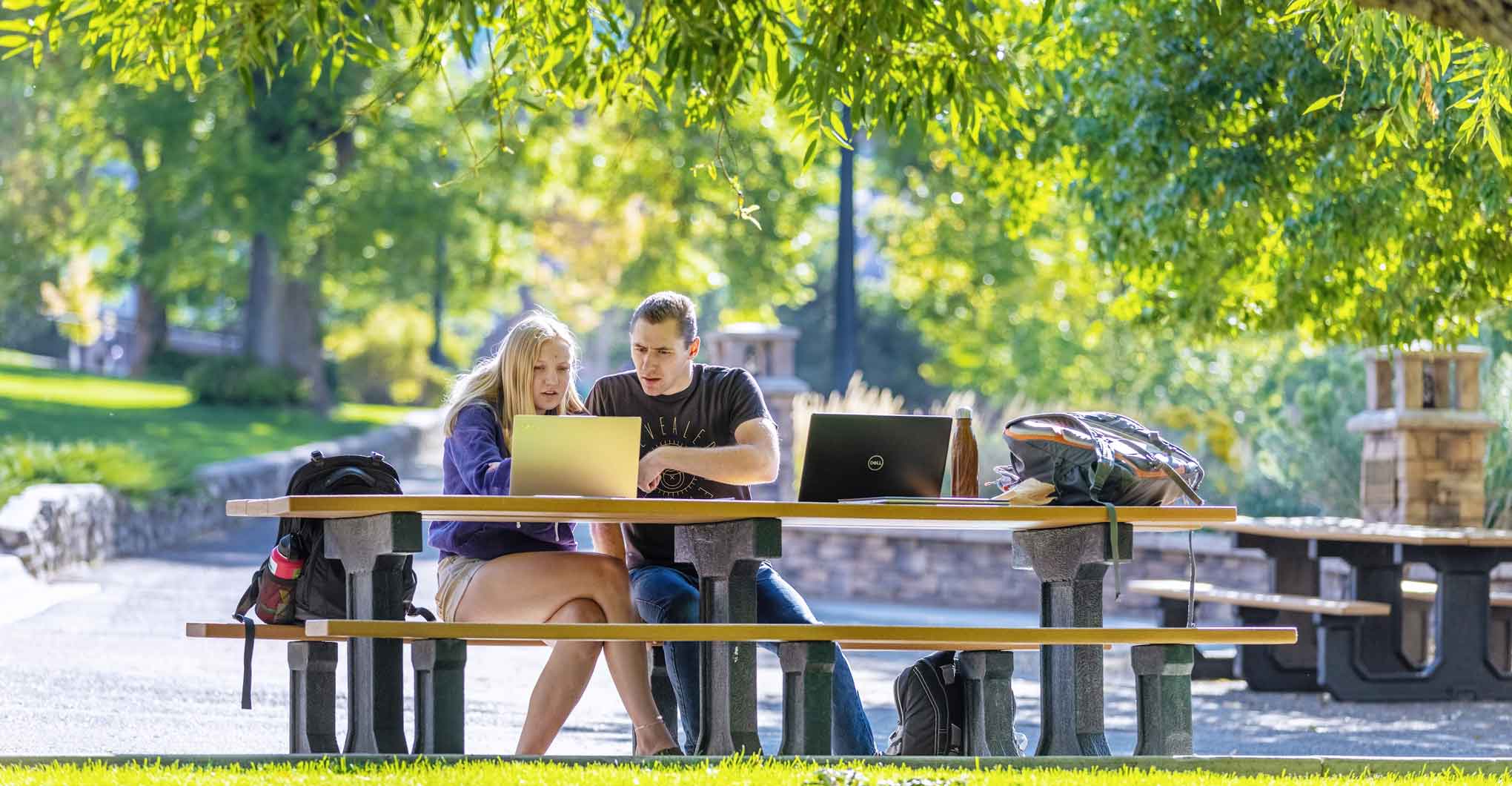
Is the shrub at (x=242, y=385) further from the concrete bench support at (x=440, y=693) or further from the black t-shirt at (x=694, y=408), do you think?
the concrete bench support at (x=440, y=693)

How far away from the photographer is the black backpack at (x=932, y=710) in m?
6.26

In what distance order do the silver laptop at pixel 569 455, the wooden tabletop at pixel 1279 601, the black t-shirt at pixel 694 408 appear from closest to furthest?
the silver laptop at pixel 569 455 < the black t-shirt at pixel 694 408 < the wooden tabletop at pixel 1279 601

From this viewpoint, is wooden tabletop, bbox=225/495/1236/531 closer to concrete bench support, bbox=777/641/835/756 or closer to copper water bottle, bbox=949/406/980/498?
copper water bottle, bbox=949/406/980/498

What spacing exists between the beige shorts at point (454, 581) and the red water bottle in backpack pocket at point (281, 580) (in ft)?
1.54

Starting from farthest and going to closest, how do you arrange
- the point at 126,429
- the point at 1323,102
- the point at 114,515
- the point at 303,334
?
the point at 303,334
the point at 126,429
the point at 114,515
the point at 1323,102

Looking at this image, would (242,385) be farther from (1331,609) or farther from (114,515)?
(1331,609)

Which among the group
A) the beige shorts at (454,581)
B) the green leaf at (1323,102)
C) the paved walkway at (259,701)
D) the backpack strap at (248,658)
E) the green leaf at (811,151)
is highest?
the green leaf at (1323,102)

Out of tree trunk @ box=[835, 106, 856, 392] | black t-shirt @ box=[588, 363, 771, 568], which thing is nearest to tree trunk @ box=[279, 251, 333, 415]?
tree trunk @ box=[835, 106, 856, 392]

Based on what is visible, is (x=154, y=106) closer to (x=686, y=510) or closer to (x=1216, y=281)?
(x=1216, y=281)

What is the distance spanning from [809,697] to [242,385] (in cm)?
2690

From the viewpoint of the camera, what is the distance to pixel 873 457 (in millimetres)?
5953

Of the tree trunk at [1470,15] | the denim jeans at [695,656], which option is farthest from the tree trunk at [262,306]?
the tree trunk at [1470,15]

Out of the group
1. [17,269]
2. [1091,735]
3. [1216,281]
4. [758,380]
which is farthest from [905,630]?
[17,269]

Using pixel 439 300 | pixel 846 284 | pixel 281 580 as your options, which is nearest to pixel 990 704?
pixel 281 580
